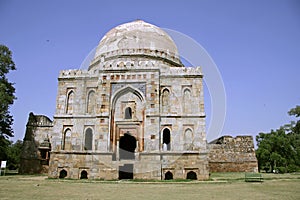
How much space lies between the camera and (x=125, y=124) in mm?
19625

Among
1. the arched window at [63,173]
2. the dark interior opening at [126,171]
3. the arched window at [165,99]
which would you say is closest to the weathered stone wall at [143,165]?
the arched window at [63,173]

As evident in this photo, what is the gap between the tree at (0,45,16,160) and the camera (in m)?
23.3

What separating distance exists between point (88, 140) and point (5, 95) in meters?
9.25

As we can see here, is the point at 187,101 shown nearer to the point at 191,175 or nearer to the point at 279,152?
the point at 191,175

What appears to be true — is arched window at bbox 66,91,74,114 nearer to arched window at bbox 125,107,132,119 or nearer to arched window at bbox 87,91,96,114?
arched window at bbox 87,91,96,114

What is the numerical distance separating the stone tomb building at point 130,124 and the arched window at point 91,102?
0.08 meters

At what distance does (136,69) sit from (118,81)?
5.29 ft

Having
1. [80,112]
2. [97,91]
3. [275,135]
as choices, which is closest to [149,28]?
[97,91]

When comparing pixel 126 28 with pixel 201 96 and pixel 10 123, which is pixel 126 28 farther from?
pixel 10 123

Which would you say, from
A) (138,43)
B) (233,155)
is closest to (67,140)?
(138,43)

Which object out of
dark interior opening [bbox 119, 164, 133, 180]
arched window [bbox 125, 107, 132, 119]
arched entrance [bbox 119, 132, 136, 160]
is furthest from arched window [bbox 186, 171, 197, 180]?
arched window [bbox 125, 107, 132, 119]

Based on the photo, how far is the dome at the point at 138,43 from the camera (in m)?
23.4

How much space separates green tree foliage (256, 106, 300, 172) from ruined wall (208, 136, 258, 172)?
629 cm

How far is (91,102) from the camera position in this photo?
20.7m
